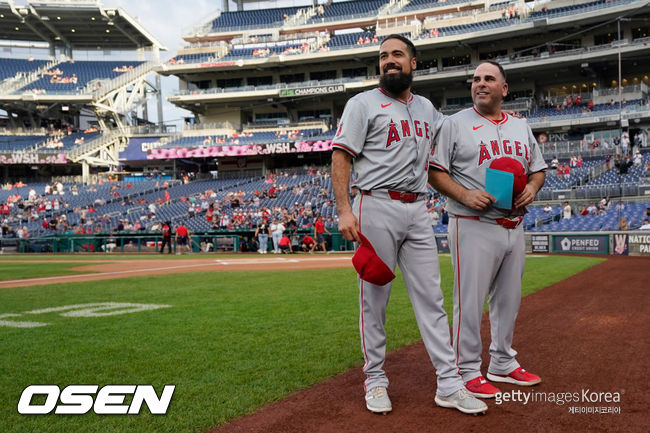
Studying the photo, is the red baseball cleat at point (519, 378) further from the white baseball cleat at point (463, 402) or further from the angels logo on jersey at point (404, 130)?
the angels logo on jersey at point (404, 130)

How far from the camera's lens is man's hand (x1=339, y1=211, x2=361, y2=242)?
329cm

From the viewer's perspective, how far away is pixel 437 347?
3.37m

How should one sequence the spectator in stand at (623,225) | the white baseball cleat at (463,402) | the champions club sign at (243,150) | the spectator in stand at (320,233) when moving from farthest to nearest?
the champions club sign at (243,150) → the spectator in stand at (320,233) → the spectator in stand at (623,225) → the white baseball cleat at (463,402)

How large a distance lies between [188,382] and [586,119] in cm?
3574

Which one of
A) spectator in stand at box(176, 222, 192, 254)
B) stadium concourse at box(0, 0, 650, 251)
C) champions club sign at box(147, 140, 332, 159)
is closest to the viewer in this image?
spectator in stand at box(176, 222, 192, 254)

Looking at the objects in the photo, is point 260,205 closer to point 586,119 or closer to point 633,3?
point 586,119

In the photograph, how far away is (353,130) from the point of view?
135 inches

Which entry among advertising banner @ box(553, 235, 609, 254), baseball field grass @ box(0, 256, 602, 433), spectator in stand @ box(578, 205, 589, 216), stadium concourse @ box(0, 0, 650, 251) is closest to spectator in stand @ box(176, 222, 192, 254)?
stadium concourse @ box(0, 0, 650, 251)

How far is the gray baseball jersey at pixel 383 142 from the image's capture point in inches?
135

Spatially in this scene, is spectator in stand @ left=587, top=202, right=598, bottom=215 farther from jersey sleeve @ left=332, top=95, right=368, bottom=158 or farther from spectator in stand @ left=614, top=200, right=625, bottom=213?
jersey sleeve @ left=332, top=95, right=368, bottom=158

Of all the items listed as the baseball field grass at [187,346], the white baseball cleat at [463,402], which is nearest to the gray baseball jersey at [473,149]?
the white baseball cleat at [463,402]

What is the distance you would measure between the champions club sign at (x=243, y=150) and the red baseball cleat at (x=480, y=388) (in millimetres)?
35943

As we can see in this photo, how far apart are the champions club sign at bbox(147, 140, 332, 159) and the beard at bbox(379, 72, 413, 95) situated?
117 ft

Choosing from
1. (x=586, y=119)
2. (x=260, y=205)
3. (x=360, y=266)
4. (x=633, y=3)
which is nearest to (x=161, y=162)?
(x=260, y=205)
